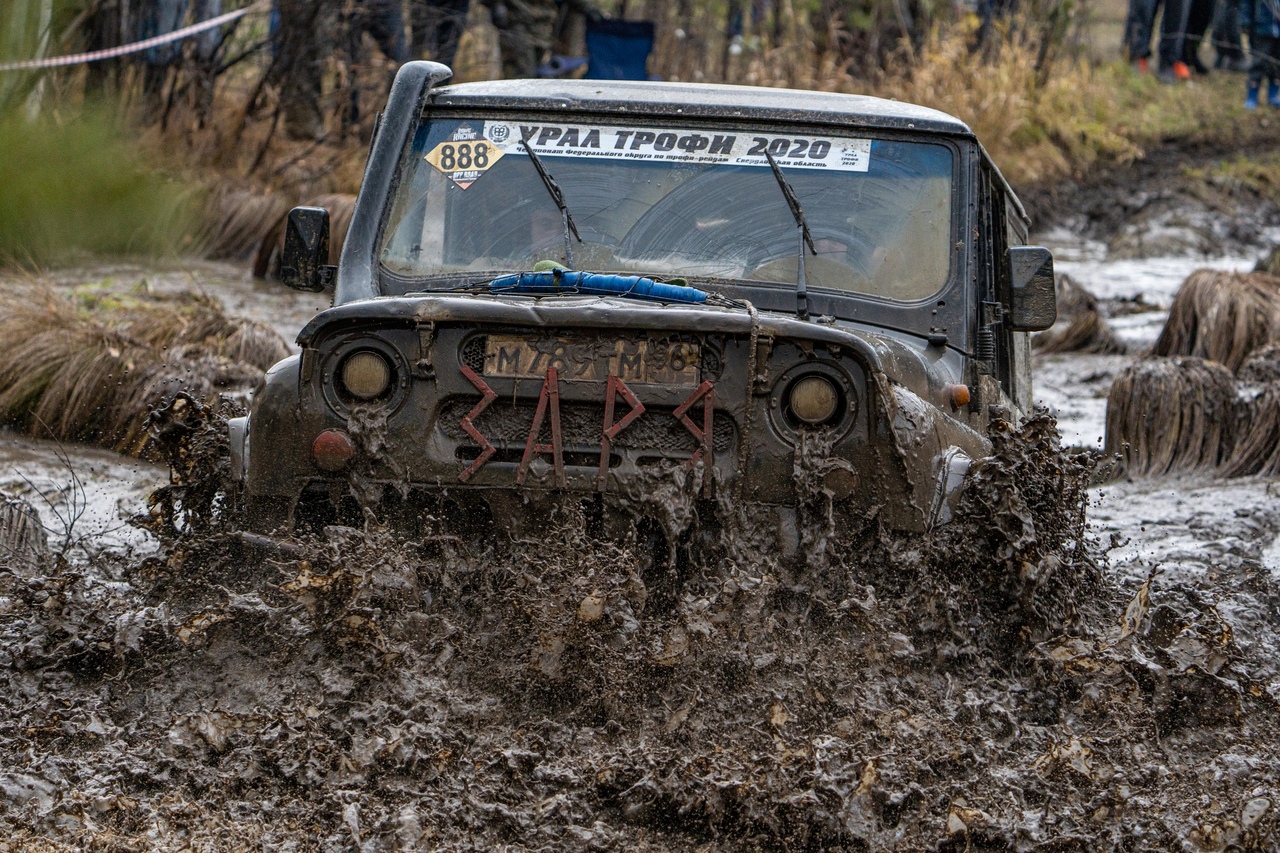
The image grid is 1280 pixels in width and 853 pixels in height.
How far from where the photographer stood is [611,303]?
441cm

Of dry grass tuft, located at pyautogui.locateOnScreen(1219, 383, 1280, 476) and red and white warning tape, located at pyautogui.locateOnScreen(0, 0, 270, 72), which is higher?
red and white warning tape, located at pyautogui.locateOnScreen(0, 0, 270, 72)

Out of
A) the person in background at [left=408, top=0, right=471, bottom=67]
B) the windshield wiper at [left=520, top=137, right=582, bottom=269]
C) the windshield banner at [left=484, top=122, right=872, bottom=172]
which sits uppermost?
the person in background at [left=408, top=0, right=471, bottom=67]

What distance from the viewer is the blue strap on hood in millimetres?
4707

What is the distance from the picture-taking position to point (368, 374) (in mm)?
4293

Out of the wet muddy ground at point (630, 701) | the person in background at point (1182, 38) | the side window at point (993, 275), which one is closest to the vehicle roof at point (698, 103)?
the side window at point (993, 275)

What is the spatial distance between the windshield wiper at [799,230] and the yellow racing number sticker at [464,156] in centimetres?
94

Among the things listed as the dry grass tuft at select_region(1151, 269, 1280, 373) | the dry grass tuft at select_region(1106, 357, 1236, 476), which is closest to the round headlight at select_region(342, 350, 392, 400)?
the dry grass tuft at select_region(1106, 357, 1236, 476)

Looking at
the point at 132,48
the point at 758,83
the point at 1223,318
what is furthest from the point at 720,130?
the point at 758,83

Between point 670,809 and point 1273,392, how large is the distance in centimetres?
654

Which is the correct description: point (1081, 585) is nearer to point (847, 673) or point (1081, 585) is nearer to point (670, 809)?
point (847, 673)

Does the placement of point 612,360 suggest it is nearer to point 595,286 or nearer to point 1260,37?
point 595,286

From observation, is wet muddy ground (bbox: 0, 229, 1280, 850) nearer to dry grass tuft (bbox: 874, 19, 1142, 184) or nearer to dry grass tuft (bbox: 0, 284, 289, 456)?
dry grass tuft (bbox: 0, 284, 289, 456)

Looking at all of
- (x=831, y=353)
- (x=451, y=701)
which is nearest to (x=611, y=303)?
(x=831, y=353)

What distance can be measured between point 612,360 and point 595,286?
604mm
